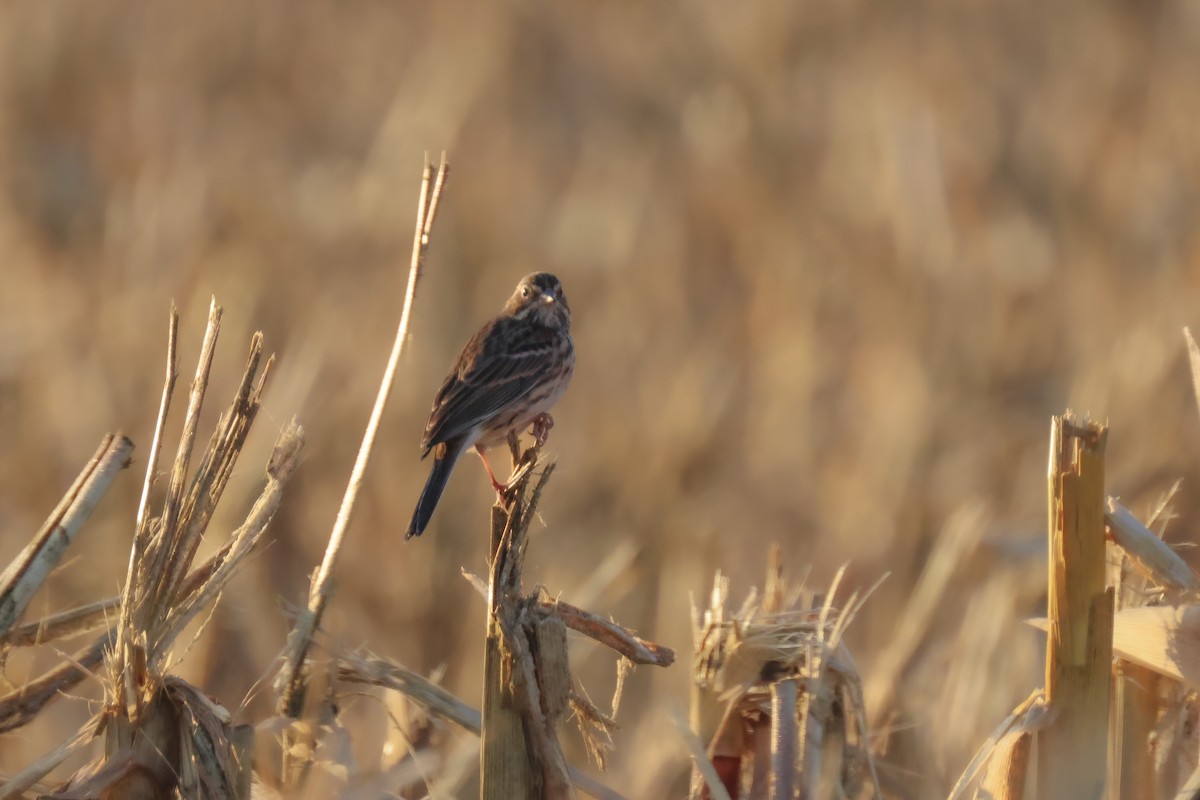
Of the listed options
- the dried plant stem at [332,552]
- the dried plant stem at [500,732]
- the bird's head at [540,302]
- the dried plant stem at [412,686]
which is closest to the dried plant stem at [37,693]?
the dried plant stem at [332,552]

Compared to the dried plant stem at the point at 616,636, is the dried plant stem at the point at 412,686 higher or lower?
lower

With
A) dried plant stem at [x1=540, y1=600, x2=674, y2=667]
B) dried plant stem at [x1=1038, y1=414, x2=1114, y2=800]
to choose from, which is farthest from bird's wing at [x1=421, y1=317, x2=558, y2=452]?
A: dried plant stem at [x1=1038, y1=414, x2=1114, y2=800]

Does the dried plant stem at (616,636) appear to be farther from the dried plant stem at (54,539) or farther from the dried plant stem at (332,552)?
the dried plant stem at (54,539)

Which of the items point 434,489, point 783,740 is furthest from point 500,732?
point 434,489

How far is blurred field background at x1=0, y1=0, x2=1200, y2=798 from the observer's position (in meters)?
6.08

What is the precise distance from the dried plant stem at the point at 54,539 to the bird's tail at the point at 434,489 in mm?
1298

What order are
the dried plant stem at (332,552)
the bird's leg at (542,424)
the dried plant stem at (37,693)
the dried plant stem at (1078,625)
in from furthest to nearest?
the bird's leg at (542,424) → the dried plant stem at (37,693) → the dried plant stem at (332,552) → the dried plant stem at (1078,625)

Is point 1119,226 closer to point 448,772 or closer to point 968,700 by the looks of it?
point 968,700

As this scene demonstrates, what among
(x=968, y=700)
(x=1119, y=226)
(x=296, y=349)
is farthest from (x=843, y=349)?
(x=968, y=700)

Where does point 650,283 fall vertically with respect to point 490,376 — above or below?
above

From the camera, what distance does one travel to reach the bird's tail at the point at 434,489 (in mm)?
4715

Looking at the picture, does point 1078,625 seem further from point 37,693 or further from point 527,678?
point 37,693

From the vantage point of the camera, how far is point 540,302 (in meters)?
6.48

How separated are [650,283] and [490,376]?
121 inches
